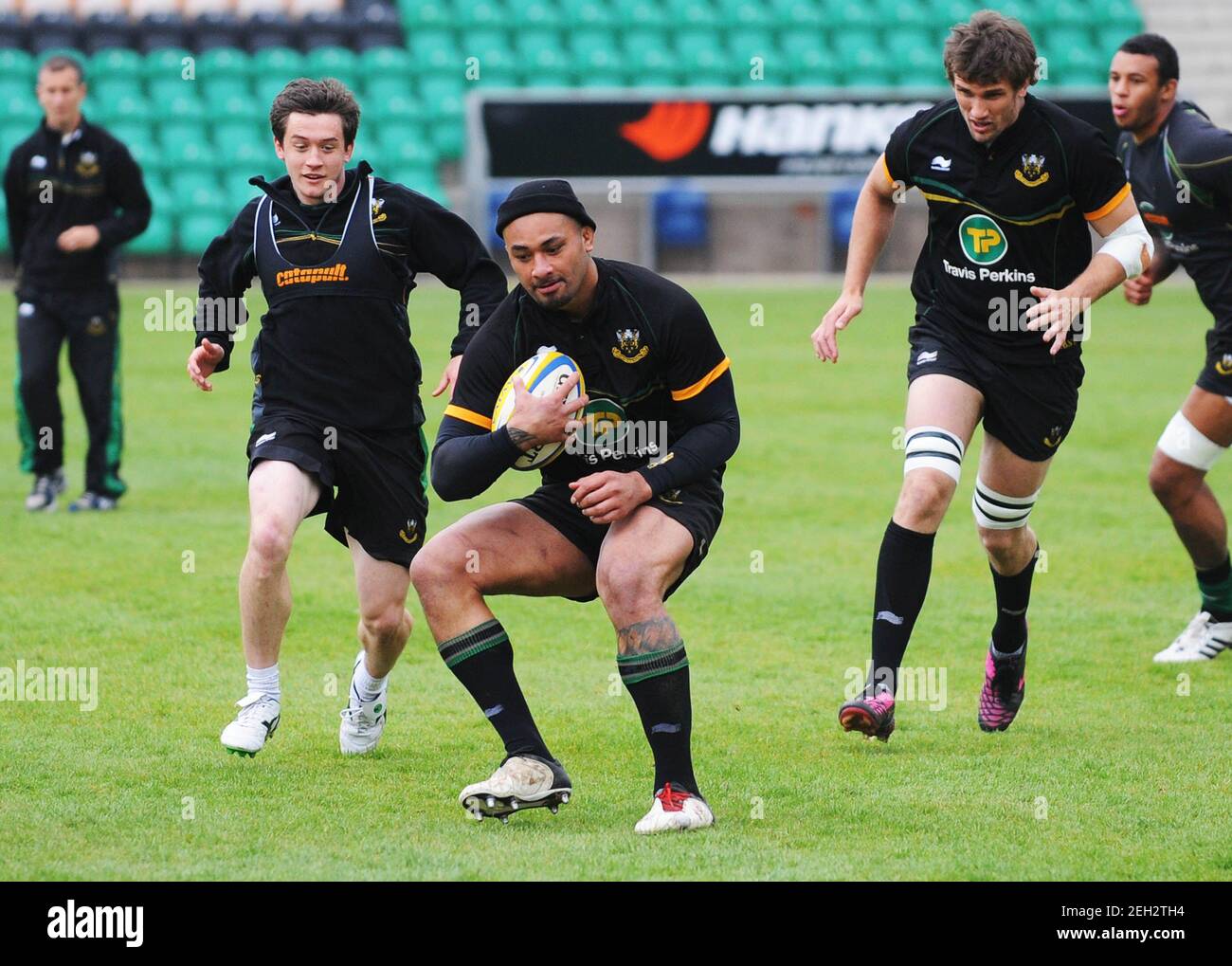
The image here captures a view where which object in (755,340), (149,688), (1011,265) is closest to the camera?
(1011,265)

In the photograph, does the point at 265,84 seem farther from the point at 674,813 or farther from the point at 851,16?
the point at 674,813

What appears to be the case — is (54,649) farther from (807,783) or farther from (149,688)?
(807,783)

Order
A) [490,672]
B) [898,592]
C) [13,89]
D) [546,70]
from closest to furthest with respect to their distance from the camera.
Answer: [490,672]
[898,592]
[13,89]
[546,70]

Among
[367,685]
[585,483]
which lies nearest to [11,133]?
[367,685]

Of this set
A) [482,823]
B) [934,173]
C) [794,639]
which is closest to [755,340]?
[794,639]

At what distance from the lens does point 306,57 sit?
88.6 ft

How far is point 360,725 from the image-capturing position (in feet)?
19.9

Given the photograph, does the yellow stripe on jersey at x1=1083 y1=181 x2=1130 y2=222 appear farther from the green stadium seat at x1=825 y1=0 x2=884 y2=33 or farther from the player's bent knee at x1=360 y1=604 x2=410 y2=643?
the green stadium seat at x1=825 y1=0 x2=884 y2=33

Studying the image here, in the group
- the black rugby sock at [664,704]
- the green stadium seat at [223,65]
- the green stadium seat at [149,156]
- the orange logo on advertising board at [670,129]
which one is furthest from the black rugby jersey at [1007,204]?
the green stadium seat at [223,65]

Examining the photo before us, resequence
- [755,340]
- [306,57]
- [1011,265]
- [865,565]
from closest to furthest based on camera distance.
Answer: [1011,265], [865,565], [755,340], [306,57]

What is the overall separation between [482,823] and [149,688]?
7.32 feet

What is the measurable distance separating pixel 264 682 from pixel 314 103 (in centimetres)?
192

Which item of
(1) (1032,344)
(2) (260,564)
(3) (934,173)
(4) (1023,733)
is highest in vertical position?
(3) (934,173)

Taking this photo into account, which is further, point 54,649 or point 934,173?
point 54,649
